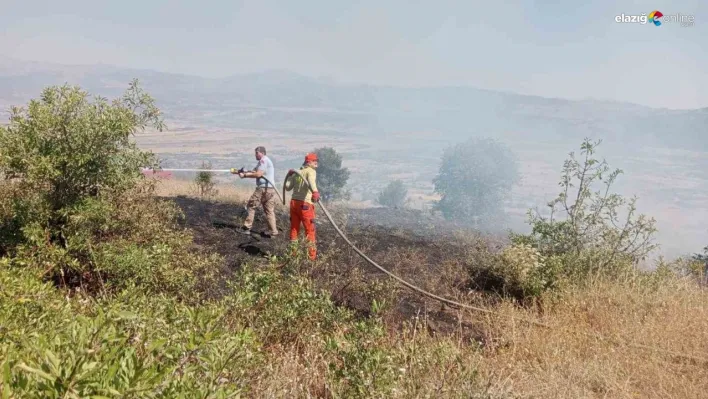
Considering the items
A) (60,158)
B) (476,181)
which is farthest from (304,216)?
(476,181)

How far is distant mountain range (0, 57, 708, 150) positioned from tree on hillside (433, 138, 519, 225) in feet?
159

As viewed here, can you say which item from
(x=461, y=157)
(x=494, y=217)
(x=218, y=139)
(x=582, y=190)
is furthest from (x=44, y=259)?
(x=218, y=139)

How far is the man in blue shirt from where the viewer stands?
8.70 metres

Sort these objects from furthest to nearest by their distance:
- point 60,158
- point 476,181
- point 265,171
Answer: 1. point 476,181
2. point 265,171
3. point 60,158

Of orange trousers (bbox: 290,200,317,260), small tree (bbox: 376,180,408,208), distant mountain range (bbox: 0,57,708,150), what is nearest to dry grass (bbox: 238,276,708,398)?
orange trousers (bbox: 290,200,317,260)

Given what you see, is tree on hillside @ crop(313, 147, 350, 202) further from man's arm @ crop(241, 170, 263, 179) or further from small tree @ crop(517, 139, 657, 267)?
small tree @ crop(517, 139, 657, 267)

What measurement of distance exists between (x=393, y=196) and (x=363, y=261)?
22.9 metres

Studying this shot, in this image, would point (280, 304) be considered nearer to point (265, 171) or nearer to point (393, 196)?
point (265, 171)

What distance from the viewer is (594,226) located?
7.52 meters

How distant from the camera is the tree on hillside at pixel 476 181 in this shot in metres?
24.9

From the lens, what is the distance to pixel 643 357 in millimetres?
4539

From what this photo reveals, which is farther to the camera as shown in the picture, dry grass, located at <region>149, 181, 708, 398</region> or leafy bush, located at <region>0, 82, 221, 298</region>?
leafy bush, located at <region>0, 82, 221, 298</region>

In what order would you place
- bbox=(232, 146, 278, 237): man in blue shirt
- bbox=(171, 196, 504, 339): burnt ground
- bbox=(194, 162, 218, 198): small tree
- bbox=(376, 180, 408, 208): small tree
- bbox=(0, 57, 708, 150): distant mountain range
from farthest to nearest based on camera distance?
bbox=(0, 57, 708, 150): distant mountain range
bbox=(376, 180, 408, 208): small tree
bbox=(194, 162, 218, 198): small tree
bbox=(232, 146, 278, 237): man in blue shirt
bbox=(171, 196, 504, 339): burnt ground

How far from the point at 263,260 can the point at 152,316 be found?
14.4 feet
